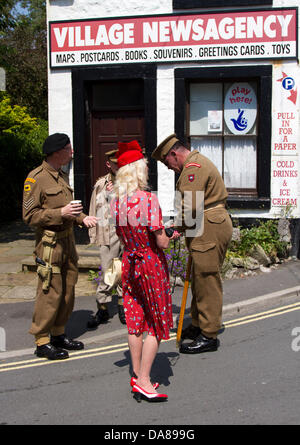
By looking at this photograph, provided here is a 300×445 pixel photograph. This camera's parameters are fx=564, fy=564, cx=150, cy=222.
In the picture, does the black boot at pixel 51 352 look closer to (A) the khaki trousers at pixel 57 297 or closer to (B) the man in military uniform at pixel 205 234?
(A) the khaki trousers at pixel 57 297

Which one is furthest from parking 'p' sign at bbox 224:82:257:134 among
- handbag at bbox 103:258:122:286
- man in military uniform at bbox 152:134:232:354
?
handbag at bbox 103:258:122:286

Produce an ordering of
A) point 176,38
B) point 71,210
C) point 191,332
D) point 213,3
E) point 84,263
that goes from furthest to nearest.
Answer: point 176,38 → point 213,3 → point 84,263 → point 191,332 → point 71,210

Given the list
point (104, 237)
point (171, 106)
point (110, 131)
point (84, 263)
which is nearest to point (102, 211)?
point (104, 237)

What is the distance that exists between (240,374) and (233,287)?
300 cm

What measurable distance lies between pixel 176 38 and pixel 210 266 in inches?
216

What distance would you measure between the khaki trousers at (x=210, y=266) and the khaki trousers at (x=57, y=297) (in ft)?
3.96

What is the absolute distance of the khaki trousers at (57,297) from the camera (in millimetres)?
5348

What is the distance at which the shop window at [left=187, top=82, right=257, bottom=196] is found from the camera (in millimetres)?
9922

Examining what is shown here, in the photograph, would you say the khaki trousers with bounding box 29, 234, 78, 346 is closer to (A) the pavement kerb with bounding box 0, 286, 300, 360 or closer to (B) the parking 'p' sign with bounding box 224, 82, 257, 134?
(A) the pavement kerb with bounding box 0, 286, 300, 360

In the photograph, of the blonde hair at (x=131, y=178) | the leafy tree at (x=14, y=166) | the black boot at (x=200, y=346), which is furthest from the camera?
the leafy tree at (x=14, y=166)

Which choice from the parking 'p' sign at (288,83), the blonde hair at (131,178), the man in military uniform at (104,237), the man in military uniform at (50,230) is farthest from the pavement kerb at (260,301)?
the parking 'p' sign at (288,83)

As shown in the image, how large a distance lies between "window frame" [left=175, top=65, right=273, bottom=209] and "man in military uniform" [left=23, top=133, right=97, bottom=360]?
4.76 metres

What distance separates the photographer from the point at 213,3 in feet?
31.1

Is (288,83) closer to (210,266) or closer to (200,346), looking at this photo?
(210,266)
